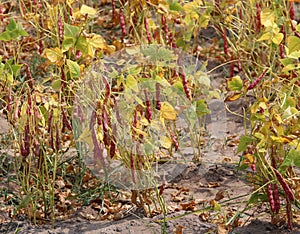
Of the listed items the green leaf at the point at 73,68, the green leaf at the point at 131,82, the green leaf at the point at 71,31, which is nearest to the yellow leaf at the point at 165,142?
the green leaf at the point at 131,82

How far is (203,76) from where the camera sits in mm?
2887

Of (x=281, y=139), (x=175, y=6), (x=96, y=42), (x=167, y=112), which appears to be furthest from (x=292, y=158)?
(x=175, y=6)

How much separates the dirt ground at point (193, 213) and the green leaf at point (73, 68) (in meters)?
0.52

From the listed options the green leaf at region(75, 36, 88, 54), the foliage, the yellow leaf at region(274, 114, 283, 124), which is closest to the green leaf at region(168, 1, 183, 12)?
the foliage

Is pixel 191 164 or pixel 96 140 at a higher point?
pixel 96 140

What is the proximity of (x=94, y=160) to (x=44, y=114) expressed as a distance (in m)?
0.29

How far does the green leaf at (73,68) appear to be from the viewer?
262 cm

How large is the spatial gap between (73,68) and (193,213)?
26.9 inches

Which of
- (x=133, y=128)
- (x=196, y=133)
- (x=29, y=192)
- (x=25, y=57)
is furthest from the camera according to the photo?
(x=25, y=57)

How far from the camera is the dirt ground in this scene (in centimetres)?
262

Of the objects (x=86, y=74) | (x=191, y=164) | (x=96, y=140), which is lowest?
(x=191, y=164)

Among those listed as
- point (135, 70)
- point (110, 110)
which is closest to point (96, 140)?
point (110, 110)

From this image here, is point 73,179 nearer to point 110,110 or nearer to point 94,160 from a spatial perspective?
point 94,160

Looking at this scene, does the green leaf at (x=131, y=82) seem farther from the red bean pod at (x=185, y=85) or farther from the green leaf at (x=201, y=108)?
the green leaf at (x=201, y=108)
